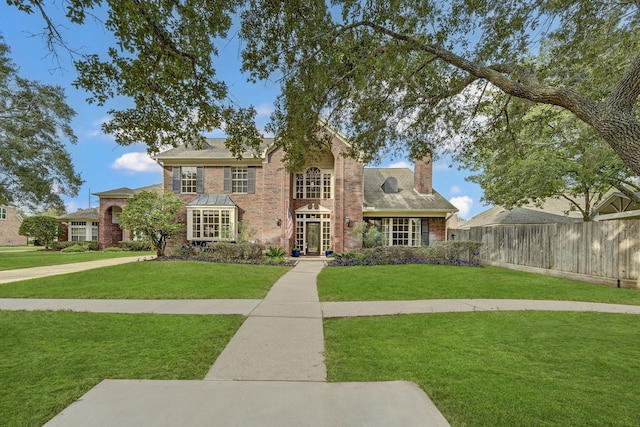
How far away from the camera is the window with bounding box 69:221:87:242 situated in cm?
2816

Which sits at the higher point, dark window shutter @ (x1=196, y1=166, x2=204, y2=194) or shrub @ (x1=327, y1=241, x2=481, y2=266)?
dark window shutter @ (x1=196, y1=166, x2=204, y2=194)

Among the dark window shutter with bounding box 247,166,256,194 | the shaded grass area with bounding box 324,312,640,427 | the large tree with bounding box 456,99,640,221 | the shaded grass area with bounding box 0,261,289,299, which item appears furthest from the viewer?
the dark window shutter with bounding box 247,166,256,194

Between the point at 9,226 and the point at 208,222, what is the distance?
1529 inches

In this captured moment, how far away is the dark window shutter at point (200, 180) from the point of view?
19141mm

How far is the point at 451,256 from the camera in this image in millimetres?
14102

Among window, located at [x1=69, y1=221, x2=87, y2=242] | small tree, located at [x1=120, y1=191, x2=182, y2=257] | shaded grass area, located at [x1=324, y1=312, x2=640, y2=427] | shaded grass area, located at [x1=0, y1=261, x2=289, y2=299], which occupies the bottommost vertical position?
shaded grass area, located at [x1=0, y1=261, x2=289, y2=299]

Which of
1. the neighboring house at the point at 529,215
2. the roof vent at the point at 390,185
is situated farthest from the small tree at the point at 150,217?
the neighboring house at the point at 529,215

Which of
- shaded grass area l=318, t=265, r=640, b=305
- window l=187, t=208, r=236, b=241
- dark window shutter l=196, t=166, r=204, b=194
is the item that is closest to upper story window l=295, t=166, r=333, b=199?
window l=187, t=208, r=236, b=241

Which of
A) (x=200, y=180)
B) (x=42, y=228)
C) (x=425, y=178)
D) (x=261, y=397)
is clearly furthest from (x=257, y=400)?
(x=42, y=228)

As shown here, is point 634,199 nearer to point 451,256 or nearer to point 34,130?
point 451,256

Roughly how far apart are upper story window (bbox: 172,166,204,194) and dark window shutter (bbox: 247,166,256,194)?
291 centimetres

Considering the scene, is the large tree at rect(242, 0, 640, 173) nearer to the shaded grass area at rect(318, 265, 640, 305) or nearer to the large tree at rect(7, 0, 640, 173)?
the large tree at rect(7, 0, 640, 173)

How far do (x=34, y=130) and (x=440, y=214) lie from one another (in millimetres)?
23214

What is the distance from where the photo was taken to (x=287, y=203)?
18281 mm
